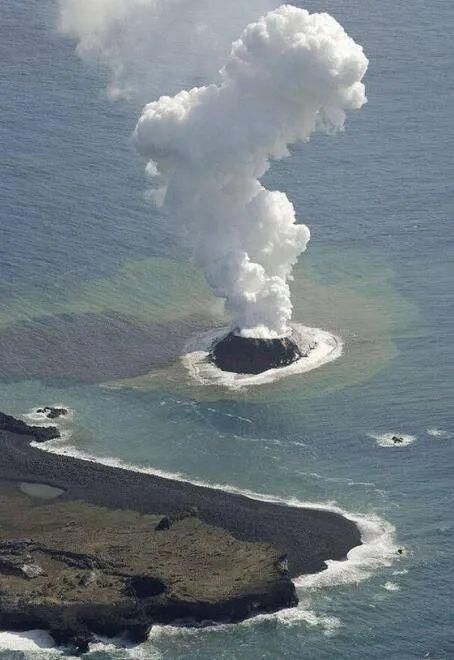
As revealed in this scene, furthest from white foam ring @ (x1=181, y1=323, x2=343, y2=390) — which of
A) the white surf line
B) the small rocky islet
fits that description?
the small rocky islet

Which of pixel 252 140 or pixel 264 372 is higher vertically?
pixel 252 140

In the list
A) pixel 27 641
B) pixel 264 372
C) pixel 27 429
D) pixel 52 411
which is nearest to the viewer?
pixel 27 641

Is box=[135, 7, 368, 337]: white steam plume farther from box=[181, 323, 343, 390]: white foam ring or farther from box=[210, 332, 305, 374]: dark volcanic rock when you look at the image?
box=[181, 323, 343, 390]: white foam ring

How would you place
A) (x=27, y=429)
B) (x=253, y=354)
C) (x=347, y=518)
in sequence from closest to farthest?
(x=347, y=518)
(x=27, y=429)
(x=253, y=354)

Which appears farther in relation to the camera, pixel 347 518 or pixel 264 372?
pixel 264 372

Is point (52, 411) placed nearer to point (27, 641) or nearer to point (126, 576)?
point (126, 576)

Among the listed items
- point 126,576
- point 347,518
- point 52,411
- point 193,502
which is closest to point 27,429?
point 52,411

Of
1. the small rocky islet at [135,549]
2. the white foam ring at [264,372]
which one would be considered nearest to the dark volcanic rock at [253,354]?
the white foam ring at [264,372]

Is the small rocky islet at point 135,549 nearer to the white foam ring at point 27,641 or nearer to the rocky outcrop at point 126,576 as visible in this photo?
the rocky outcrop at point 126,576
